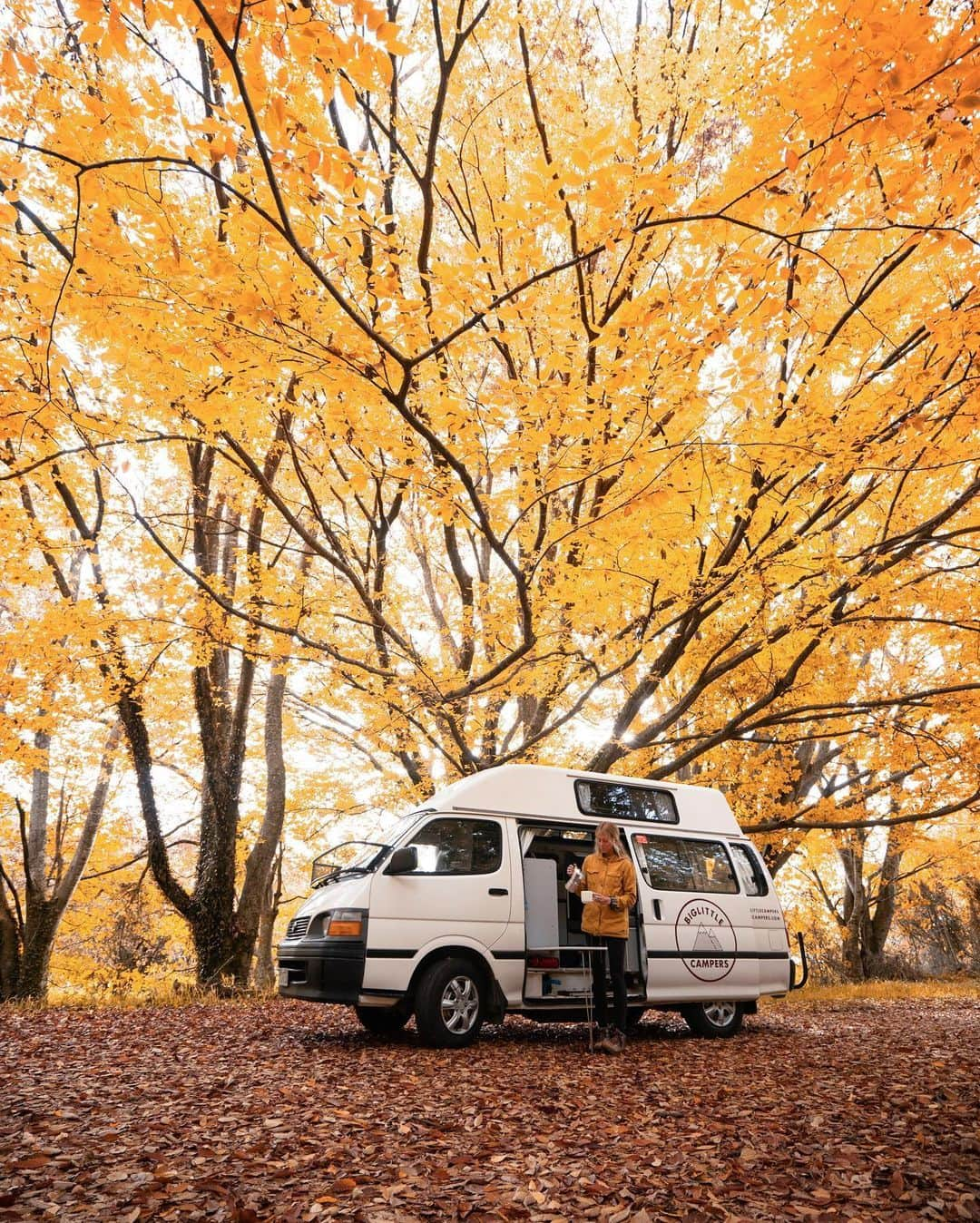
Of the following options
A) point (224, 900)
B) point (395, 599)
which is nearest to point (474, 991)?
point (224, 900)

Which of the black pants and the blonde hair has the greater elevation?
the blonde hair

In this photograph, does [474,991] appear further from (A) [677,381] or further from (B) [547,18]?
(B) [547,18]

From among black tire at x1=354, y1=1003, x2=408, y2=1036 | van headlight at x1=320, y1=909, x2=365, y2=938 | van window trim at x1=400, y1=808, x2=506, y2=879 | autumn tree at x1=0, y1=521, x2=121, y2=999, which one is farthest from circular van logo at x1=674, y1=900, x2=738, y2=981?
autumn tree at x1=0, y1=521, x2=121, y2=999

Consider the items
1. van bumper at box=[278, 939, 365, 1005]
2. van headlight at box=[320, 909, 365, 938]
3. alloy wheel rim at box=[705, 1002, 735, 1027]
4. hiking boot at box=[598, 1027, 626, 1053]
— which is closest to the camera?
van bumper at box=[278, 939, 365, 1005]

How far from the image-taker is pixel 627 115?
8367mm

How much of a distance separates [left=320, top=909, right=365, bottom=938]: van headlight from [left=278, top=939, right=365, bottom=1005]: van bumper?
0.07m

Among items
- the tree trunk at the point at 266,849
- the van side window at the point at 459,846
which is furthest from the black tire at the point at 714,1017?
the tree trunk at the point at 266,849

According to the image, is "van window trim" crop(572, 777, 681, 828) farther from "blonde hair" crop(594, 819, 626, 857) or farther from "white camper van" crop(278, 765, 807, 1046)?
"blonde hair" crop(594, 819, 626, 857)

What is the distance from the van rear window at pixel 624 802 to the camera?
24.9ft

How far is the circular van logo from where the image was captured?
7551 millimetres

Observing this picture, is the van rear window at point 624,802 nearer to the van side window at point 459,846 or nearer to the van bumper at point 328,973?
the van side window at point 459,846

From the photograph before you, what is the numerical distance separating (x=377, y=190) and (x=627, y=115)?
5794 mm

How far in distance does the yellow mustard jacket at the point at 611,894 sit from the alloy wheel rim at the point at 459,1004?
111cm

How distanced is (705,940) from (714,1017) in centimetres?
81
